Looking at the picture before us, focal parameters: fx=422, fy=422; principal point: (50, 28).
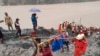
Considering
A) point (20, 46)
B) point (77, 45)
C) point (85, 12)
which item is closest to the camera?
point (77, 45)

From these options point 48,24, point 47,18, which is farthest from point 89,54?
point 47,18

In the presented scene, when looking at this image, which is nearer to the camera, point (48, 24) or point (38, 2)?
point (48, 24)

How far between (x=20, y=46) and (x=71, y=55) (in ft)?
10.3

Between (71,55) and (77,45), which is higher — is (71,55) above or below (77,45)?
below

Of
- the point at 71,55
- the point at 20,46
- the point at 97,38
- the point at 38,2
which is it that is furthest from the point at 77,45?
the point at 38,2

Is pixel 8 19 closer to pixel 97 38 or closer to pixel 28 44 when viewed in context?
pixel 28 44

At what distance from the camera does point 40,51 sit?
14805mm

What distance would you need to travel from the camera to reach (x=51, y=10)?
46562mm

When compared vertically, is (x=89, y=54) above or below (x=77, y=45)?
below

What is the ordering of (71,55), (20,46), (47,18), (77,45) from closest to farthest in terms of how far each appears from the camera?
1. (77,45)
2. (71,55)
3. (20,46)
4. (47,18)

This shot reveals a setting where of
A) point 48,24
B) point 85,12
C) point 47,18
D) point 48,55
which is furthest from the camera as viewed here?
point 85,12

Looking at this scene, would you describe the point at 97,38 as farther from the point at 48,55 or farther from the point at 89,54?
the point at 48,55

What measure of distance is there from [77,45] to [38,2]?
38.0 m

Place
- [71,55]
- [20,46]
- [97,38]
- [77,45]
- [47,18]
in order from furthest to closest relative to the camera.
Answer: [47,18] < [97,38] < [20,46] < [71,55] < [77,45]
